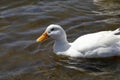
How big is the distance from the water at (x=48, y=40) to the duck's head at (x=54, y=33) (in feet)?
1.55

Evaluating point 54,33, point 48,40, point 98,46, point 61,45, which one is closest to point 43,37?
point 54,33

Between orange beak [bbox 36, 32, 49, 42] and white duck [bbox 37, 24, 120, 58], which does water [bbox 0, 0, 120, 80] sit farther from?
orange beak [bbox 36, 32, 49, 42]

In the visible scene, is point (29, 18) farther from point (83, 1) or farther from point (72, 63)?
point (72, 63)

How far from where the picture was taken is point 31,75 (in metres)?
10.3

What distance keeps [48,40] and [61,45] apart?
95 cm

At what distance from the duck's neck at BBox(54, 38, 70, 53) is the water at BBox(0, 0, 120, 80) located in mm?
211

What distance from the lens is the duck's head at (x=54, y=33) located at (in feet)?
36.2

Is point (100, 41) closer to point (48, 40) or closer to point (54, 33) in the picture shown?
point (54, 33)

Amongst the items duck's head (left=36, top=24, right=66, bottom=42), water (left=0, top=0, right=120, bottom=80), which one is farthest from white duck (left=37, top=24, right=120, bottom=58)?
duck's head (left=36, top=24, right=66, bottom=42)

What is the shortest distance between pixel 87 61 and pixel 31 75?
152cm

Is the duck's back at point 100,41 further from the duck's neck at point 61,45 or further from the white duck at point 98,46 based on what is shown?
the duck's neck at point 61,45

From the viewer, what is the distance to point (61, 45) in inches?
442

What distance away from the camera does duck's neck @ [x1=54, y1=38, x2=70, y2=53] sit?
11.2m

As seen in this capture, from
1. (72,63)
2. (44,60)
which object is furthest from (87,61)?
(44,60)
